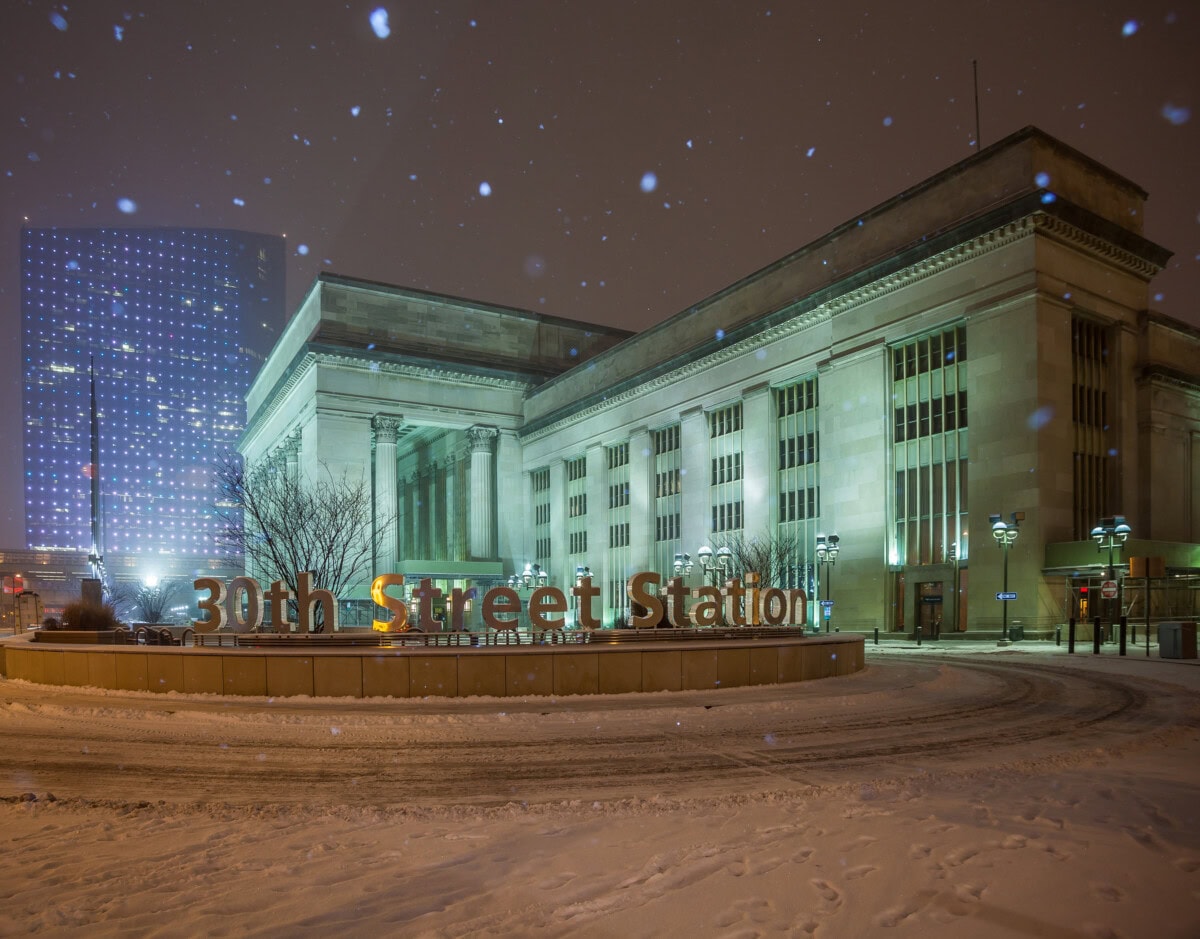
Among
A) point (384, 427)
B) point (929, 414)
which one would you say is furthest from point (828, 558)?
point (384, 427)

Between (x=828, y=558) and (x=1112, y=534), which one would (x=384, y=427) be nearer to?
(x=828, y=558)

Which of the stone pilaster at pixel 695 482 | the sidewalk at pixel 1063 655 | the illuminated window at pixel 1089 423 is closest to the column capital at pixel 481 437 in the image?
the stone pilaster at pixel 695 482

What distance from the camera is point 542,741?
11.9m

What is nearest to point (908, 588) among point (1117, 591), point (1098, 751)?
point (1117, 591)

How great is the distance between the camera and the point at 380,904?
5.71m

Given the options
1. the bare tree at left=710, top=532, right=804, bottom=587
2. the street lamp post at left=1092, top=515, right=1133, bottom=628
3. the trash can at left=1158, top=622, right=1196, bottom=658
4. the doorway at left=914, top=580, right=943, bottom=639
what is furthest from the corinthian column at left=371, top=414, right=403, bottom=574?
the trash can at left=1158, top=622, right=1196, bottom=658

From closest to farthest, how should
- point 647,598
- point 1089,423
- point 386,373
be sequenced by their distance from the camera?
point 647,598
point 1089,423
point 386,373

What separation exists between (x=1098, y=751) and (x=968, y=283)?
109ft

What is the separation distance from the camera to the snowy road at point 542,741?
30.7 ft

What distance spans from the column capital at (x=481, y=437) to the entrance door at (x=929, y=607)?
4416cm

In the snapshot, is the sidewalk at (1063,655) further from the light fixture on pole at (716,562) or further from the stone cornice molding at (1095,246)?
the stone cornice molding at (1095,246)

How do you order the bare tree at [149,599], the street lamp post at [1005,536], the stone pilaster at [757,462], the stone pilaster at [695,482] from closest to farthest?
the street lamp post at [1005,536] → the stone pilaster at [757,462] → the stone pilaster at [695,482] → the bare tree at [149,599]

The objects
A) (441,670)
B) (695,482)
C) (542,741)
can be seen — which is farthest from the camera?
(695,482)

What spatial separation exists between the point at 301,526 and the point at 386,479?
30069 mm
